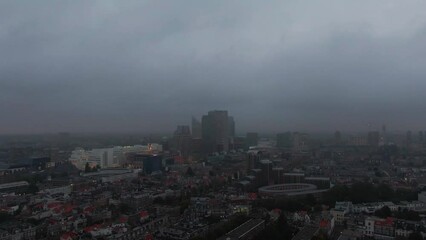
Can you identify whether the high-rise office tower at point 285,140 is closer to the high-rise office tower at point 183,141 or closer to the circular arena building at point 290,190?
the high-rise office tower at point 183,141

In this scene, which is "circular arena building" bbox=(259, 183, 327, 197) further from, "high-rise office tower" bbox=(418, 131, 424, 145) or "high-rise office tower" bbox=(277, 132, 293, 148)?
"high-rise office tower" bbox=(418, 131, 424, 145)

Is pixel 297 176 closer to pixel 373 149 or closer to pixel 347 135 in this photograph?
pixel 373 149

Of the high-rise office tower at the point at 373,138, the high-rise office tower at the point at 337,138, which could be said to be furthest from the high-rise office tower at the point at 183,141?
the high-rise office tower at the point at 373,138

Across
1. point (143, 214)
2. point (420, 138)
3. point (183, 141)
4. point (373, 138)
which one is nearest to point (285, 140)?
point (373, 138)

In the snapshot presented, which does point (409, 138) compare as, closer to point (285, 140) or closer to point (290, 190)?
point (285, 140)

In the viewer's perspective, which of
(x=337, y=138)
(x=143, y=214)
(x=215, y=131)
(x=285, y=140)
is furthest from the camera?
(x=337, y=138)

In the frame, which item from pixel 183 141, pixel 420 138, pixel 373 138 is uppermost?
pixel 183 141

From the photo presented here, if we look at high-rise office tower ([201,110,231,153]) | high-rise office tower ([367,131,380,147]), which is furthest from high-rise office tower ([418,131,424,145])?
high-rise office tower ([201,110,231,153])

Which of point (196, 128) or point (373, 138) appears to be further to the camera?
point (196, 128)
